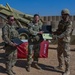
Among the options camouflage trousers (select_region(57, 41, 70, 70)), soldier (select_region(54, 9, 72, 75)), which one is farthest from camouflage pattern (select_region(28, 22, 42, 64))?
camouflage trousers (select_region(57, 41, 70, 70))

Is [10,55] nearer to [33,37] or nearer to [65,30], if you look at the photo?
[33,37]

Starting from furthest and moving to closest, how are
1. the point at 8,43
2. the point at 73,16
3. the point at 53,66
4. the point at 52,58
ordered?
the point at 73,16
the point at 52,58
the point at 53,66
the point at 8,43

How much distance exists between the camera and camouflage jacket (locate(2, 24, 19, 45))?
8.23m

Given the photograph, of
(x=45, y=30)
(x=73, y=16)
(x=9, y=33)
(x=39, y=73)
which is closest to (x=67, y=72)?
(x=39, y=73)

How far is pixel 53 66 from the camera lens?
9.88 meters

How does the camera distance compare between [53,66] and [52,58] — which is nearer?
[53,66]

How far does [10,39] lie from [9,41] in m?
0.13

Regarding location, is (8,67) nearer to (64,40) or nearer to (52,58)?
(64,40)

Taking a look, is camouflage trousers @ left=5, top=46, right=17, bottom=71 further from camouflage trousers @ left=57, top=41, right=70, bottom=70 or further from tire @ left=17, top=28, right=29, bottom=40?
tire @ left=17, top=28, right=29, bottom=40

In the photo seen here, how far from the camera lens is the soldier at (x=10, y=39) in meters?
8.23

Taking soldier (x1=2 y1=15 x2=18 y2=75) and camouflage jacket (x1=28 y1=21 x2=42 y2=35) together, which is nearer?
soldier (x1=2 y1=15 x2=18 y2=75)

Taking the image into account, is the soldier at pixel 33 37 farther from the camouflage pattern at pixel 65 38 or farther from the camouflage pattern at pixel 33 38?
the camouflage pattern at pixel 65 38

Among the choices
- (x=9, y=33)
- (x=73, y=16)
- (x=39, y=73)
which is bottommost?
(x=39, y=73)

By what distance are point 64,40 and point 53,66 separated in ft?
4.61
